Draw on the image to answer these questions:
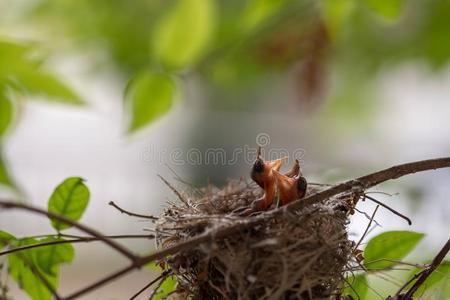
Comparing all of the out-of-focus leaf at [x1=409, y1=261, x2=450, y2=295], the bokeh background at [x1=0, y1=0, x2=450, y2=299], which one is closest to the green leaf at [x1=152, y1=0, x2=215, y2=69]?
the bokeh background at [x1=0, y1=0, x2=450, y2=299]

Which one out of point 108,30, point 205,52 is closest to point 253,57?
point 205,52

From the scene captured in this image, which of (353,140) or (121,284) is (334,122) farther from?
(121,284)

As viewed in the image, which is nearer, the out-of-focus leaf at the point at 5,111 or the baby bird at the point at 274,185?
the baby bird at the point at 274,185

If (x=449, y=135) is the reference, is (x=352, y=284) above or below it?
below

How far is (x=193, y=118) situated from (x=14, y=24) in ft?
5.56

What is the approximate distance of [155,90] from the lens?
2.48 feet

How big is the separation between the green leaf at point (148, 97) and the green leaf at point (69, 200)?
22 cm

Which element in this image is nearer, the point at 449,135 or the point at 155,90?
the point at 155,90

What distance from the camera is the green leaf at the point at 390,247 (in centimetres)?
52

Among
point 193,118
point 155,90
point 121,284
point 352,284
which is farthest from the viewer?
point 193,118

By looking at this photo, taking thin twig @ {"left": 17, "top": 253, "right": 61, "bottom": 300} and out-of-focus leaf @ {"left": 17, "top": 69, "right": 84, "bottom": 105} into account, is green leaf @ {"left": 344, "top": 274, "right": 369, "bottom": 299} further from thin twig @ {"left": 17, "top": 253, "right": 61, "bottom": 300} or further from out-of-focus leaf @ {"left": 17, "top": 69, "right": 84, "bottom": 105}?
out-of-focus leaf @ {"left": 17, "top": 69, "right": 84, "bottom": 105}

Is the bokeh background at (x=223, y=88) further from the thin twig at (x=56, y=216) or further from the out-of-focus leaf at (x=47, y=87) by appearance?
the thin twig at (x=56, y=216)

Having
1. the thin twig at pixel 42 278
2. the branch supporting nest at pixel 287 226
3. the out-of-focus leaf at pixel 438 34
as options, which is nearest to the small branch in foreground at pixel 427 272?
the branch supporting nest at pixel 287 226

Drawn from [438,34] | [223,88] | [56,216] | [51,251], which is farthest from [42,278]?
[223,88]
